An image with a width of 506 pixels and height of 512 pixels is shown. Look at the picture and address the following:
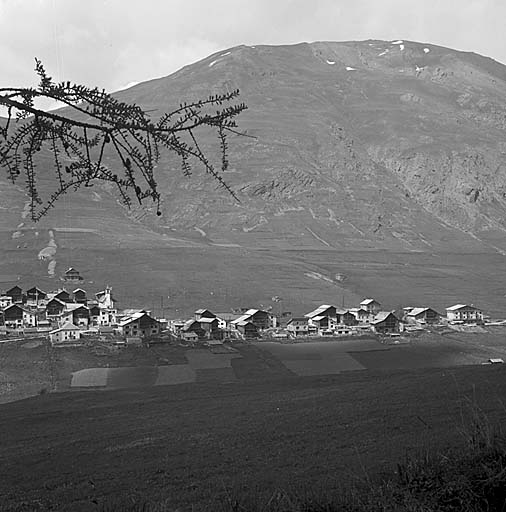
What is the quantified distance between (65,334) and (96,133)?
126ft

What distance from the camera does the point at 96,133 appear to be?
9.99ft

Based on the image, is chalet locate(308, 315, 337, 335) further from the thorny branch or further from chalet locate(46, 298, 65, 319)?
the thorny branch

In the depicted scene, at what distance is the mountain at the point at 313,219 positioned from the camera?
68125 millimetres

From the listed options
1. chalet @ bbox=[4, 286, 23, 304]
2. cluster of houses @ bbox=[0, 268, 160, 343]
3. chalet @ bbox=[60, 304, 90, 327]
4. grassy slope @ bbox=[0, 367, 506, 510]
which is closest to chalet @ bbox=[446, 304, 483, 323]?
cluster of houses @ bbox=[0, 268, 160, 343]

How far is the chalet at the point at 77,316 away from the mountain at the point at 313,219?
10.0 meters

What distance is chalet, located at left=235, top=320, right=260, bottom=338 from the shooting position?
4447cm

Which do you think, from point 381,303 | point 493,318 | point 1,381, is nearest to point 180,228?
point 381,303

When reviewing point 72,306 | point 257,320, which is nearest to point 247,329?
point 257,320

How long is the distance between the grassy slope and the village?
15.4m

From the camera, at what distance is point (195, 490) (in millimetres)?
9852

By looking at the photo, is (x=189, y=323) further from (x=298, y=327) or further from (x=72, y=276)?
(x=72, y=276)

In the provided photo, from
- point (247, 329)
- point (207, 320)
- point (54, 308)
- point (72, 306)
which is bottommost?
point (247, 329)

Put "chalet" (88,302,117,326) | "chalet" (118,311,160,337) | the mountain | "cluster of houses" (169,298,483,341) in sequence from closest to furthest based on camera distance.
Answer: "chalet" (118,311,160,337)
"cluster of houses" (169,298,483,341)
"chalet" (88,302,117,326)
the mountain

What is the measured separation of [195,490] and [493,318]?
5190cm
